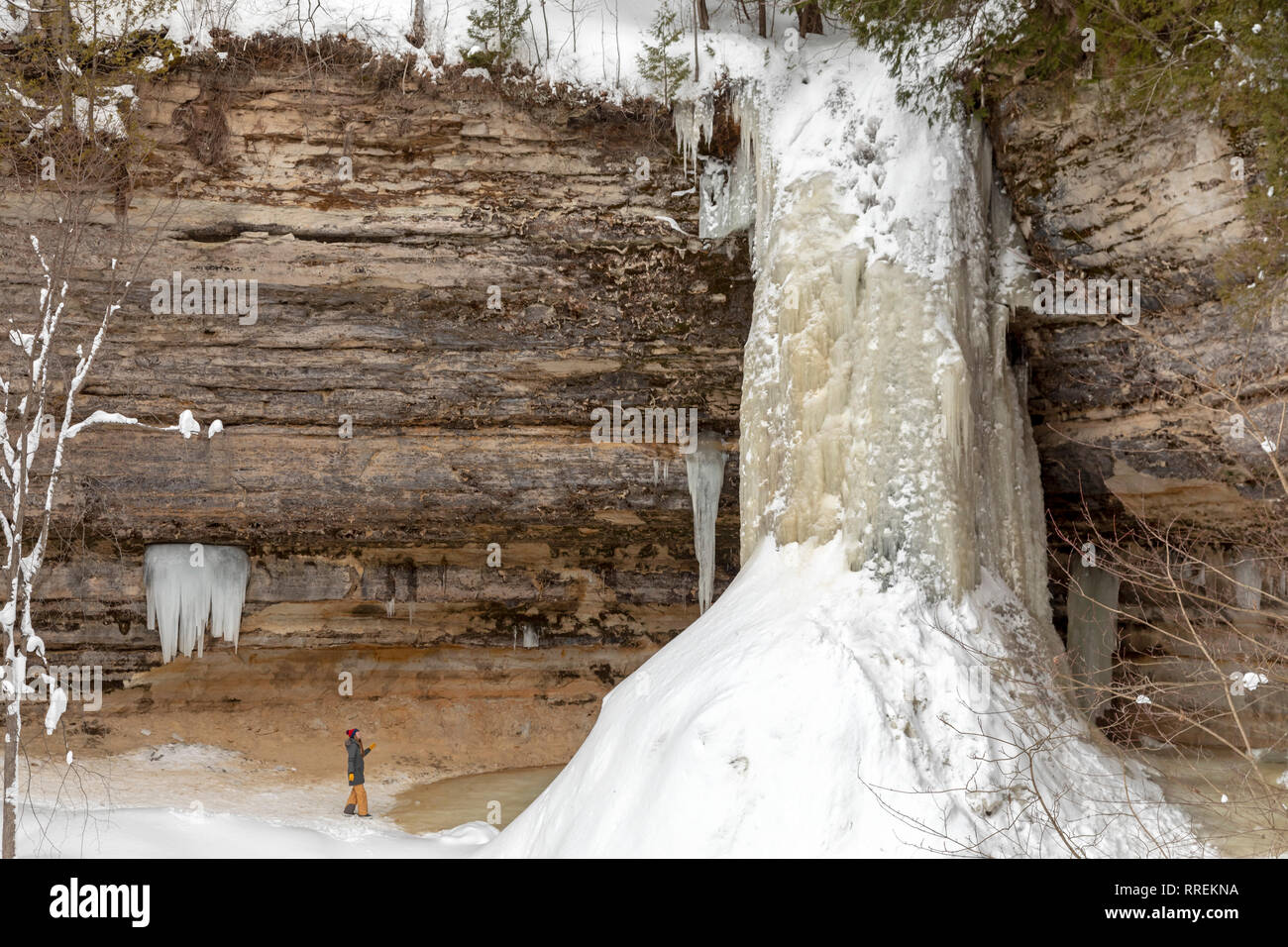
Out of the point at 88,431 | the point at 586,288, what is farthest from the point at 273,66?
the point at 88,431

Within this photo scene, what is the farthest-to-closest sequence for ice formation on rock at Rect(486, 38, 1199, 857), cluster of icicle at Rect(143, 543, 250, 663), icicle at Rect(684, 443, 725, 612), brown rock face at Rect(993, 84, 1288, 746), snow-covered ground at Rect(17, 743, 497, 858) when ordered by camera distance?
cluster of icicle at Rect(143, 543, 250, 663)
icicle at Rect(684, 443, 725, 612)
brown rock face at Rect(993, 84, 1288, 746)
snow-covered ground at Rect(17, 743, 497, 858)
ice formation on rock at Rect(486, 38, 1199, 857)

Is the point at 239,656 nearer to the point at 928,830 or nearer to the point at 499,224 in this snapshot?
the point at 499,224

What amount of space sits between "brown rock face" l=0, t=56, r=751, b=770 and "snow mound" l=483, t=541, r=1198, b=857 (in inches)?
170

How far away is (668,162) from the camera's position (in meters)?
10.5

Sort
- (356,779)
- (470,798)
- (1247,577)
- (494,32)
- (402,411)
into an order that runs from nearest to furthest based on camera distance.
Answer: (494,32) < (356,779) < (402,411) < (470,798) < (1247,577)

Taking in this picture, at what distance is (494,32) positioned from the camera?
1007 centimetres

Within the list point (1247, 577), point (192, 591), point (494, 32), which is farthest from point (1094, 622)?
point (192, 591)

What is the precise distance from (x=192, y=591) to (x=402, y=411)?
13.0ft

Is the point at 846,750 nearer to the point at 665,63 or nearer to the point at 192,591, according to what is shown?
the point at 665,63

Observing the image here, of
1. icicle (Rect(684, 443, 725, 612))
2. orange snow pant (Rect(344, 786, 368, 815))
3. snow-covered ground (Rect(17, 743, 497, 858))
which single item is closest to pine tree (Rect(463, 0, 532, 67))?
icicle (Rect(684, 443, 725, 612))

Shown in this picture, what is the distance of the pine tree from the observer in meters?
10.0

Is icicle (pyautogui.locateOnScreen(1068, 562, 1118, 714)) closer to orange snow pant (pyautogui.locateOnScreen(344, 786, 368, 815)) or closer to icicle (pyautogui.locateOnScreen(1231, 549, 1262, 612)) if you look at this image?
icicle (pyautogui.locateOnScreen(1231, 549, 1262, 612))

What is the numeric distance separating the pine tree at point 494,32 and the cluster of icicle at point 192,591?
746 cm
